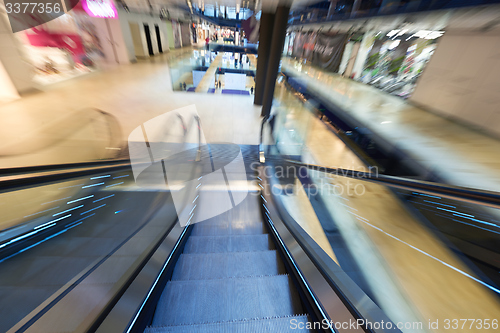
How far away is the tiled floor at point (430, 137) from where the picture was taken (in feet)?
10.4

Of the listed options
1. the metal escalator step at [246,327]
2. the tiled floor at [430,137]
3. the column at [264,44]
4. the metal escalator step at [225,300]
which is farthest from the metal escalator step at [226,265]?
the column at [264,44]

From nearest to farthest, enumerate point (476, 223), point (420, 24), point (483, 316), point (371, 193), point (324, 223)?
1. point (483, 316)
2. point (476, 223)
3. point (324, 223)
4. point (371, 193)
5. point (420, 24)

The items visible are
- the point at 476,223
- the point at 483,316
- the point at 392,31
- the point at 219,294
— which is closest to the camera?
the point at 219,294

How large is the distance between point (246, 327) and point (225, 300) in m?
0.30

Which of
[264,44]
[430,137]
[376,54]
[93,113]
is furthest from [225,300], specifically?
[376,54]

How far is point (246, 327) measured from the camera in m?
1.25

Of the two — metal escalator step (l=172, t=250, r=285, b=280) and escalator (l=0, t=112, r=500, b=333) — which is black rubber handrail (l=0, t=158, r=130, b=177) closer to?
escalator (l=0, t=112, r=500, b=333)

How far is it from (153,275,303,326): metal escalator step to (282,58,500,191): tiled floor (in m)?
3.21

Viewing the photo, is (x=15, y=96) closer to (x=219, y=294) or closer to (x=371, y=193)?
(x=219, y=294)

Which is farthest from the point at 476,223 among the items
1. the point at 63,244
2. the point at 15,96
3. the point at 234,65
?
the point at 234,65

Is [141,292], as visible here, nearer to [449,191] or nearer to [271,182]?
[449,191]

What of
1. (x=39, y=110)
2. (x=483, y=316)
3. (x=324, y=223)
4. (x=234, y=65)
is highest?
(x=234, y=65)

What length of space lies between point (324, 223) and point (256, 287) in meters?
2.30

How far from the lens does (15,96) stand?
244 inches
